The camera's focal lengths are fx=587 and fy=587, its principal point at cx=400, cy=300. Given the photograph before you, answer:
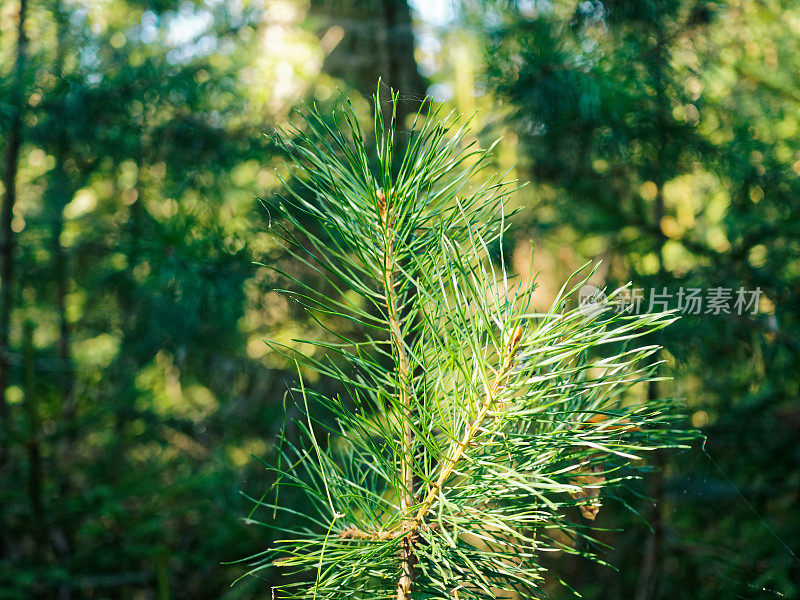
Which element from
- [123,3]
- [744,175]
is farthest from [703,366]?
[123,3]

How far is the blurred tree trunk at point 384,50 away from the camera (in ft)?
2.44

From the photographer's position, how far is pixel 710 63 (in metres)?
1.03

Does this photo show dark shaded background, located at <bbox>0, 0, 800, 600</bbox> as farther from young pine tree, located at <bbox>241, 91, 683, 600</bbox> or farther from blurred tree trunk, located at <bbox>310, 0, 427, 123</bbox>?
young pine tree, located at <bbox>241, 91, 683, 600</bbox>

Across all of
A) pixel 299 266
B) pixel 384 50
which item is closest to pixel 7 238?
pixel 299 266

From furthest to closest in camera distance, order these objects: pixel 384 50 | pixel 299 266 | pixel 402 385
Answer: pixel 299 266
pixel 384 50
pixel 402 385

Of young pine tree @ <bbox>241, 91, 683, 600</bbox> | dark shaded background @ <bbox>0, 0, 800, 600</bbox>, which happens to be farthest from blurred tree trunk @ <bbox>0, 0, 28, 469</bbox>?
young pine tree @ <bbox>241, 91, 683, 600</bbox>

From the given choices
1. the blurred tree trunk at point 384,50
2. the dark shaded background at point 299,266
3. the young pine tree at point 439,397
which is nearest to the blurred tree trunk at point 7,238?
the dark shaded background at point 299,266

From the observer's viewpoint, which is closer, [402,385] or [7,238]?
[402,385]

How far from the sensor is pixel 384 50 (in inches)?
32.3

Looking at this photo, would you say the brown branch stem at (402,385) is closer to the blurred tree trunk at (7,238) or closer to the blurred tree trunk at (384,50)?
the blurred tree trunk at (384,50)

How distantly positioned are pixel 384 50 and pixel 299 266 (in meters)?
0.45

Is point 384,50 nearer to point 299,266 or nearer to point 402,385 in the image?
point 299,266

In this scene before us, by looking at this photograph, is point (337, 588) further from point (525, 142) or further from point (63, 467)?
point (63, 467)

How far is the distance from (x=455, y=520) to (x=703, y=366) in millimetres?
654
